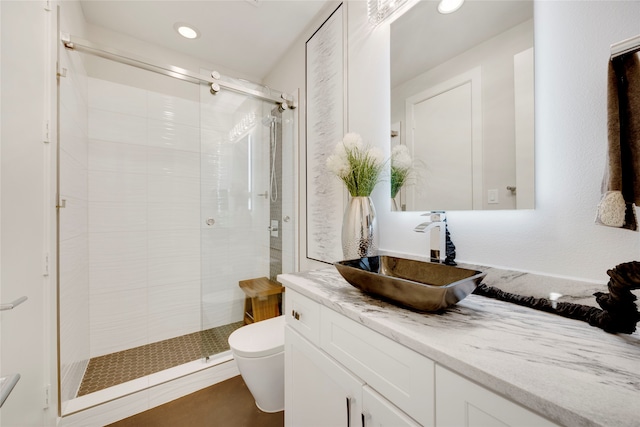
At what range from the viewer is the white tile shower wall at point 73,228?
1.30 m

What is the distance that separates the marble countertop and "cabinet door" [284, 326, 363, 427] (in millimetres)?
219

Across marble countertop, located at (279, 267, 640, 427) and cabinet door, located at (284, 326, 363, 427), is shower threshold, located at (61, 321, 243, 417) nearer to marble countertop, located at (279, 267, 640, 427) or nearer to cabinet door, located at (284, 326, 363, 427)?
cabinet door, located at (284, 326, 363, 427)

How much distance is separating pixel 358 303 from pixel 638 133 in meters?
0.82

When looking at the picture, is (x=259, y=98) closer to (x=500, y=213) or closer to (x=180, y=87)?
(x=180, y=87)

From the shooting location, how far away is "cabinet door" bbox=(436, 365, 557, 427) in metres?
0.41

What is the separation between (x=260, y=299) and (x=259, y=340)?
631 millimetres

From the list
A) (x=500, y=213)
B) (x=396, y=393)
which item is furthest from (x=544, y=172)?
(x=396, y=393)

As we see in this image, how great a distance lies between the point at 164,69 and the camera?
165cm

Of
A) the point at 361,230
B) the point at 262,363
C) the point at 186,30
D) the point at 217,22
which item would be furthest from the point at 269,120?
the point at 262,363

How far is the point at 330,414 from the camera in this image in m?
0.82

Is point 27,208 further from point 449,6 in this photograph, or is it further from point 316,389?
point 449,6

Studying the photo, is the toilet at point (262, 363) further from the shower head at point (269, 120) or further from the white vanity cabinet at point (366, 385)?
the shower head at point (269, 120)

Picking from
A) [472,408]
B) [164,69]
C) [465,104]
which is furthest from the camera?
[164,69]

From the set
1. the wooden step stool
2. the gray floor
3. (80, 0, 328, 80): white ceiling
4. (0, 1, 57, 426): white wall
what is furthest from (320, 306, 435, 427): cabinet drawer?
(80, 0, 328, 80): white ceiling
